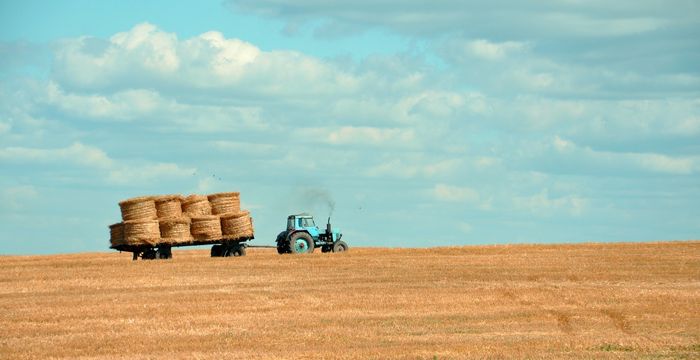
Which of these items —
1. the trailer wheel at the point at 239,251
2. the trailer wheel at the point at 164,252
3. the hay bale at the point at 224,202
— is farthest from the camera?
the trailer wheel at the point at 239,251

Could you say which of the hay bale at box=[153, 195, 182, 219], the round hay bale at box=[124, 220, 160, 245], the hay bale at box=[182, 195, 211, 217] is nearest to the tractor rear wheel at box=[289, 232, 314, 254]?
the hay bale at box=[182, 195, 211, 217]

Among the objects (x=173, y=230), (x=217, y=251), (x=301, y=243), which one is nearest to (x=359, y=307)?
(x=173, y=230)

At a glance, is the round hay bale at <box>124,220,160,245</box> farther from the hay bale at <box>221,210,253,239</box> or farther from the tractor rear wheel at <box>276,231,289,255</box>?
the tractor rear wheel at <box>276,231,289,255</box>

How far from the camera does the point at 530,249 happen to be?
143ft

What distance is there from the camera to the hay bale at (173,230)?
41.5m

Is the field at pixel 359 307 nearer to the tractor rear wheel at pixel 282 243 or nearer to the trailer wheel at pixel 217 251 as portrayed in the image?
the trailer wheel at pixel 217 251

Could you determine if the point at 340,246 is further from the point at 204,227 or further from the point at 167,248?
the point at 167,248

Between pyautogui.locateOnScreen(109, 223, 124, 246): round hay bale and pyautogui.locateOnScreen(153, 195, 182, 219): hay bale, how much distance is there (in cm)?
150

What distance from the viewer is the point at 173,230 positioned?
136 ft

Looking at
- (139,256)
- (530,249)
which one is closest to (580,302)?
(530,249)

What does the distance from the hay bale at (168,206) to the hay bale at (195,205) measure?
34 centimetres

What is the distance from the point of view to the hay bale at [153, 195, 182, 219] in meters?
41.5

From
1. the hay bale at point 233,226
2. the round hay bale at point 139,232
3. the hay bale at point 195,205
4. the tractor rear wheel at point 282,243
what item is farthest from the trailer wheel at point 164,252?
the tractor rear wheel at point 282,243

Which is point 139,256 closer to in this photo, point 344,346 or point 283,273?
point 283,273
